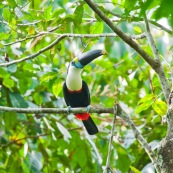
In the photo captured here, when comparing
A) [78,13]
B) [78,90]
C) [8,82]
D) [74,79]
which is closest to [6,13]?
[78,13]

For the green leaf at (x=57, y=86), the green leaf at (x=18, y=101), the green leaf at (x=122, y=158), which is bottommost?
the green leaf at (x=122, y=158)

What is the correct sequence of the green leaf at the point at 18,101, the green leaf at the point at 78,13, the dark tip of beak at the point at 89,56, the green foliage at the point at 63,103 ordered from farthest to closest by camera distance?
the green leaf at the point at 18,101, the green foliage at the point at 63,103, the dark tip of beak at the point at 89,56, the green leaf at the point at 78,13

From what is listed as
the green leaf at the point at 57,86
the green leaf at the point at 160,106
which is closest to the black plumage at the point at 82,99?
the green leaf at the point at 57,86

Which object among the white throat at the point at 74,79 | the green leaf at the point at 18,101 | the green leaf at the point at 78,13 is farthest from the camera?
the white throat at the point at 74,79

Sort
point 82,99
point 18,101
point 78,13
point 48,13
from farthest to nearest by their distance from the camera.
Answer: point 82,99 < point 18,101 < point 48,13 < point 78,13

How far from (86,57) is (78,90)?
582 millimetres

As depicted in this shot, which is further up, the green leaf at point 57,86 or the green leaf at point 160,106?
the green leaf at point 160,106

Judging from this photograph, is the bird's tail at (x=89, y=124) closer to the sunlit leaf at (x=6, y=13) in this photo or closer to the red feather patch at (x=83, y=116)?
the red feather patch at (x=83, y=116)

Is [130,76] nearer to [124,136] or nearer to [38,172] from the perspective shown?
[124,136]

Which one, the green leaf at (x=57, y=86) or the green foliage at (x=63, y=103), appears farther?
the green foliage at (x=63, y=103)

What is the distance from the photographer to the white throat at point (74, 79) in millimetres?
3561

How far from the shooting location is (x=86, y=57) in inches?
129

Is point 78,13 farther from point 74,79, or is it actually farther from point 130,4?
point 74,79

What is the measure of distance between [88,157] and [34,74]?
2.97ft
